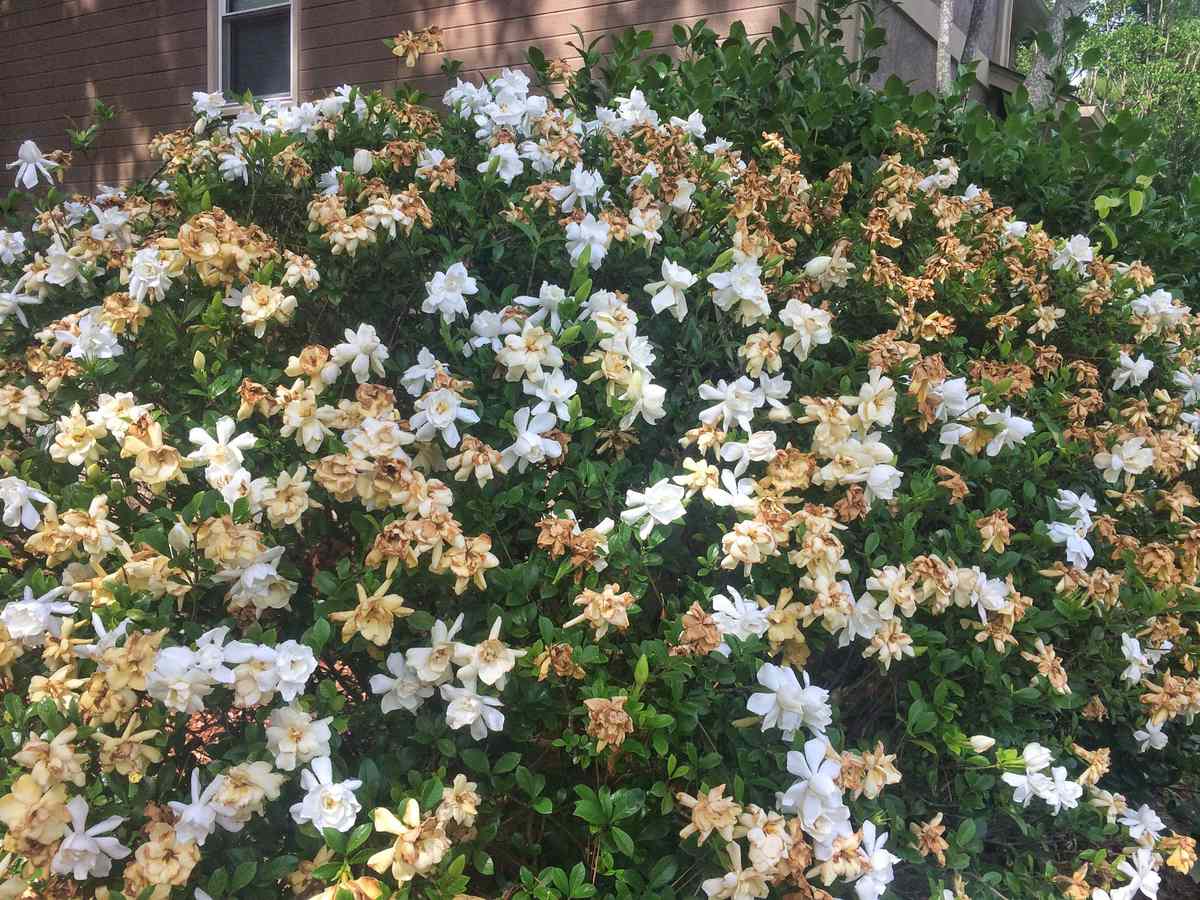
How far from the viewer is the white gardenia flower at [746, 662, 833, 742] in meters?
1.89

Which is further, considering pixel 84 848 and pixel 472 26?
pixel 472 26

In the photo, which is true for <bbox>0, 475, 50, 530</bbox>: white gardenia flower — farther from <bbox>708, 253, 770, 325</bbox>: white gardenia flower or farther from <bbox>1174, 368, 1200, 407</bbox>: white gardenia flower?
<bbox>1174, 368, 1200, 407</bbox>: white gardenia flower

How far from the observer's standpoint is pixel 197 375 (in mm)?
2104

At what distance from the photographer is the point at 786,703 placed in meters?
1.89

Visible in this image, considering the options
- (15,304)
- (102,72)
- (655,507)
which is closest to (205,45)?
(102,72)

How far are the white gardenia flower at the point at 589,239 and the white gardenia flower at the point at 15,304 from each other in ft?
4.63

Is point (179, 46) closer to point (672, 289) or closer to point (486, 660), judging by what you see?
point (672, 289)

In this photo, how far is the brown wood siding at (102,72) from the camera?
8.40 metres

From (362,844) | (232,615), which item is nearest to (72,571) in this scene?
(232,615)

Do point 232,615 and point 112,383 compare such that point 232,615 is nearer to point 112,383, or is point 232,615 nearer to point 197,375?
point 197,375

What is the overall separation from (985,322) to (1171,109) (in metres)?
18.2

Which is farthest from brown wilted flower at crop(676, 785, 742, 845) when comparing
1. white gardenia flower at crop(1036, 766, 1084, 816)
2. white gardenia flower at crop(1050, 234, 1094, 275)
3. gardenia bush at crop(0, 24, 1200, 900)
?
white gardenia flower at crop(1050, 234, 1094, 275)

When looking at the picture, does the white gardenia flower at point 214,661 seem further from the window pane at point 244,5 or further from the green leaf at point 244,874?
the window pane at point 244,5

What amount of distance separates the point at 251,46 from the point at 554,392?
7.48m
